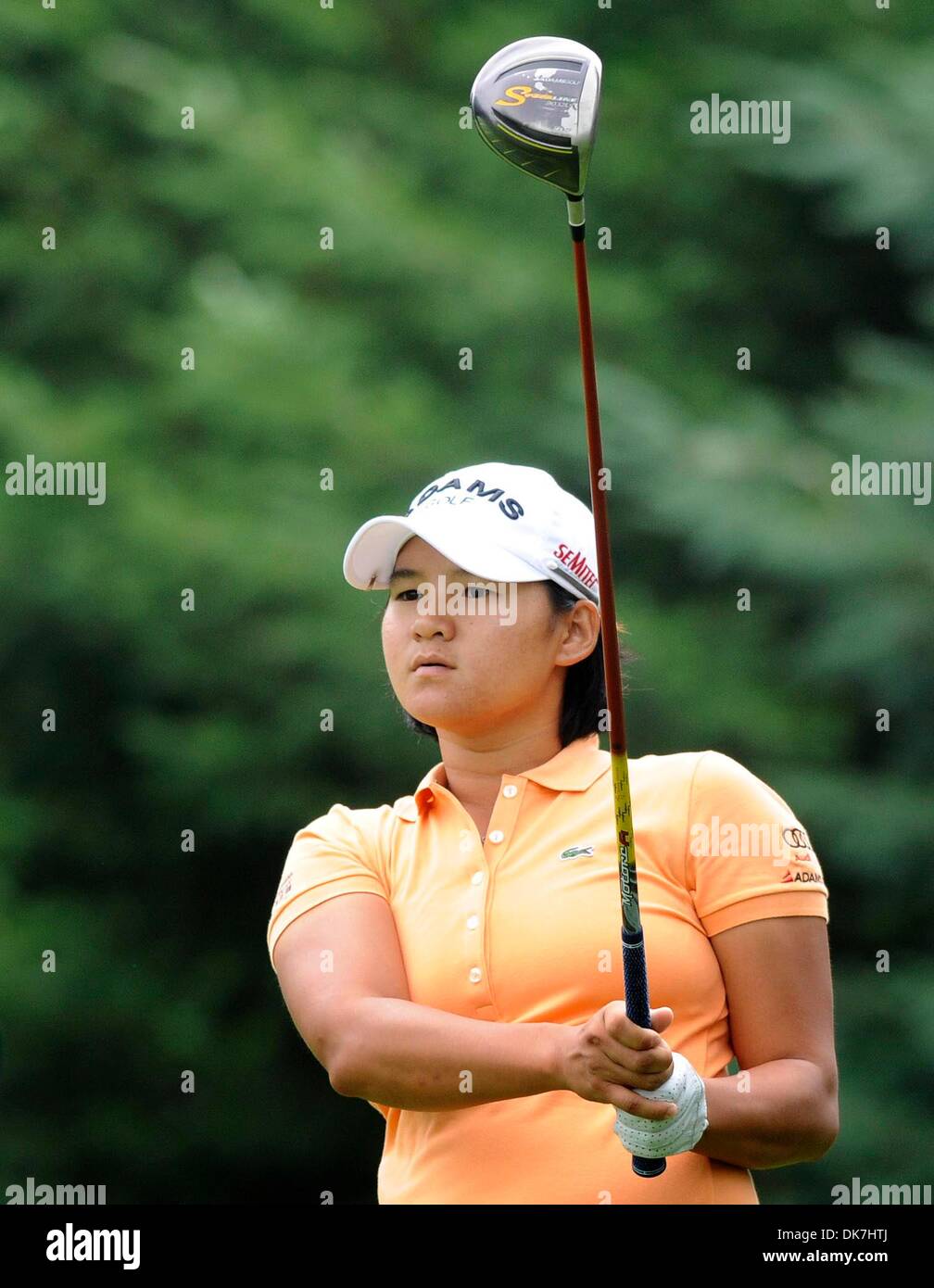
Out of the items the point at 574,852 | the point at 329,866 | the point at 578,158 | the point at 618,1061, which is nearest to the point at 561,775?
the point at 574,852

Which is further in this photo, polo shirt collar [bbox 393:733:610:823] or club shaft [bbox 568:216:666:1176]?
polo shirt collar [bbox 393:733:610:823]

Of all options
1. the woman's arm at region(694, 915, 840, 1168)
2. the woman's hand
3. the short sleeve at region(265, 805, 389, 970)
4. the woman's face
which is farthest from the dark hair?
the woman's hand

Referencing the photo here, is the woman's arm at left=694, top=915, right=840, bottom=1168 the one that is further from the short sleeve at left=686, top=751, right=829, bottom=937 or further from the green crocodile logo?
the green crocodile logo

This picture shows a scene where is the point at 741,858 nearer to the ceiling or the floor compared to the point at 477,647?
nearer to the floor

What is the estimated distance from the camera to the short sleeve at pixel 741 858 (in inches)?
58.8

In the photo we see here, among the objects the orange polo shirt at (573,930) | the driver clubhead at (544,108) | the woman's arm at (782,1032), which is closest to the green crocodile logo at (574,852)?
the orange polo shirt at (573,930)

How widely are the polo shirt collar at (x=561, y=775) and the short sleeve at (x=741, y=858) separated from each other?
110 millimetres

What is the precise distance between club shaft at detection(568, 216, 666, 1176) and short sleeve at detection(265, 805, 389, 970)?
27 cm

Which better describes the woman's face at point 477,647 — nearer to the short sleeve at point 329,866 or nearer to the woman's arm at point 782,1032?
the short sleeve at point 329,866

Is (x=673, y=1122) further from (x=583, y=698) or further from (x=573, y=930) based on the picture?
(x=583, y=698)

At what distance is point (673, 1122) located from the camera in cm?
136

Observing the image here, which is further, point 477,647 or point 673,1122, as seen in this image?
point 477,647

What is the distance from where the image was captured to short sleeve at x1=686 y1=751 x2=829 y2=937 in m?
1.49

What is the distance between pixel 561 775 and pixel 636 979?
30 cm
